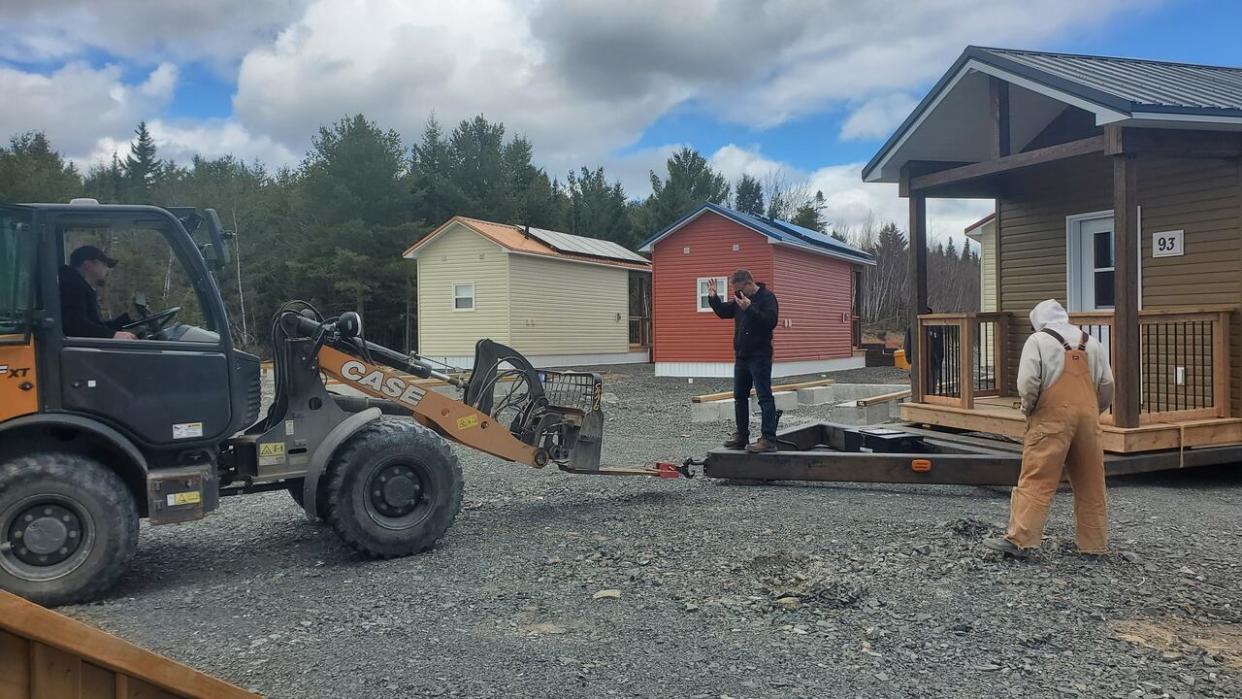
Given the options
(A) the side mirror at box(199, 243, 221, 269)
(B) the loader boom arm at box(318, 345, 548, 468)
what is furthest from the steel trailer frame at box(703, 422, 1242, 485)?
(A) the side mirror at box(199, 243, 221, 269)

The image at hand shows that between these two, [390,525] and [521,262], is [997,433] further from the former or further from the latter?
[521,262]

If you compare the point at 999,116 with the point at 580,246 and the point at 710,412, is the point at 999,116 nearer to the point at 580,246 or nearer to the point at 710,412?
the point at 710,412

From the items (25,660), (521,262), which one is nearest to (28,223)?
(25,660)

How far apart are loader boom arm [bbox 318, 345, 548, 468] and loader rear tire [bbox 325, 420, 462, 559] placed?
423 millimetres

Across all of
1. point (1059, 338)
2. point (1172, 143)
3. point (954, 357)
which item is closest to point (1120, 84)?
point (1172, 143)

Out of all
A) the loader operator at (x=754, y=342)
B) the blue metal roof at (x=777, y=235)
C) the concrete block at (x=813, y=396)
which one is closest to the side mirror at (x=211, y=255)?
the loader operator at (x=754, y=342)

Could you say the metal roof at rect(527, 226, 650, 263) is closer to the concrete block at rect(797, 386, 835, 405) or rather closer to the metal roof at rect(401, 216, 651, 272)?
the metal roof at rect(401, 216, 651, 272)

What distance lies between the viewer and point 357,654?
164 inches

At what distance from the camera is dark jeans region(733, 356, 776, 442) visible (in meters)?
7.91

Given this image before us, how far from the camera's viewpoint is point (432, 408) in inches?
258

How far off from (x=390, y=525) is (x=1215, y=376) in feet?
25.8

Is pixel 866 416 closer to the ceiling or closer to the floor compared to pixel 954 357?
closer to the floor

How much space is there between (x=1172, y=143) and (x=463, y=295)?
855 inches

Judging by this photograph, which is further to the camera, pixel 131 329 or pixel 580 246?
pixel 580 246
